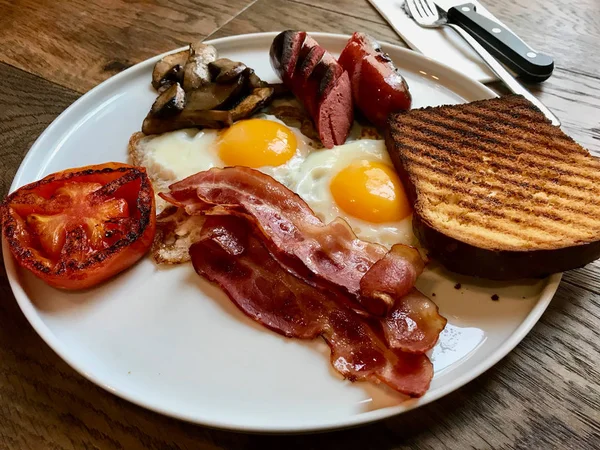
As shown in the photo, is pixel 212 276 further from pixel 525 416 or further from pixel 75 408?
pixel 525 416

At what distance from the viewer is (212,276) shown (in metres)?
1.81

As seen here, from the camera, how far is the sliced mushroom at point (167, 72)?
2508 millimetres

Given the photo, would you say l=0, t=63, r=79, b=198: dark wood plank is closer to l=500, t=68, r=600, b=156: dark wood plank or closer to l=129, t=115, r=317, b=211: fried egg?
l=129, t=115, r=317, b=211: fried egg

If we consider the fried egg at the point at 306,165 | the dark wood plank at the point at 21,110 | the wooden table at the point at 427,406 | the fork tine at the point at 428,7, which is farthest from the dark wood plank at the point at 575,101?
the dark wood plank at the point at 21,110

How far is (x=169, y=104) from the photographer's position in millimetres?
2238

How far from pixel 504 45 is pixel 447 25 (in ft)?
1.28

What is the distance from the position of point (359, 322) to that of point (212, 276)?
54 centimetres

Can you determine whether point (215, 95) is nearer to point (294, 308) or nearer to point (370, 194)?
point (370, 194)

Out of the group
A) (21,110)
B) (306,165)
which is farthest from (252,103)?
(21,110)

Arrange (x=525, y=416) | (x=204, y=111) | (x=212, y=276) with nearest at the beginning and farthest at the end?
(x=525, y=416), (x=212, y=276), (x=204, y=111)

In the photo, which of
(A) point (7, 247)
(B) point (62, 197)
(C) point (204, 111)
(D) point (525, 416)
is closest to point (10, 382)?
(A) point (7, 247)

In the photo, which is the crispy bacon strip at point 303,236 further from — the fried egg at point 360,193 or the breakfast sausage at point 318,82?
the breakfast sausage at point 318,82

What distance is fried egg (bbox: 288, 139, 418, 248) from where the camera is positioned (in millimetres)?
1918

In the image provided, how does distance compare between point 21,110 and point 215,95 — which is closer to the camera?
point 215,95
